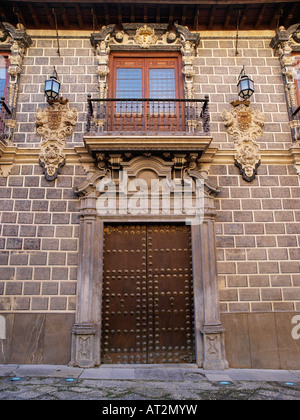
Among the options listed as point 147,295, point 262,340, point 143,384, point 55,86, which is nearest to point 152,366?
point 143,384

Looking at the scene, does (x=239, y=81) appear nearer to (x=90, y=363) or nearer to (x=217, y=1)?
(x=217, y=1)

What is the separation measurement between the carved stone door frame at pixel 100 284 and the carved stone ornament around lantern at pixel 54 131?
28.9 inches

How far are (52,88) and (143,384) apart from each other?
5.29 meters

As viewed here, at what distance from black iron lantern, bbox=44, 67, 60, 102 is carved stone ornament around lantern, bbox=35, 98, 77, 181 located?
0.23 m

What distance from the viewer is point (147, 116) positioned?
6207 mm

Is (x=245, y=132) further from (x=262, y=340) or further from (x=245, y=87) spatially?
(x=262, y=340)

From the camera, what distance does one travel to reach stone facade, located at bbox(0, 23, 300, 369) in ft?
17.2

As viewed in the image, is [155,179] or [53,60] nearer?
[155,179]

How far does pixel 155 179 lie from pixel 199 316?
259cm

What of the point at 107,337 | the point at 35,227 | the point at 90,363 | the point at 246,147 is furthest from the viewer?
the point at 246,147

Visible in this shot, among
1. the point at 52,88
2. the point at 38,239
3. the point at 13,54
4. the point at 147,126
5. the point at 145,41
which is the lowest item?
the point at 38,239

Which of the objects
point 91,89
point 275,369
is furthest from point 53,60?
point 275,369

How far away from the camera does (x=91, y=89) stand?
6.36 meters

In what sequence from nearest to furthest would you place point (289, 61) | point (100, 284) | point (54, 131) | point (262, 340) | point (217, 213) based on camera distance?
1. point (262, 340)
2. point (100, 284)
3. point (217, 213)
4. point (54, 131)
5. point (289, 61)
